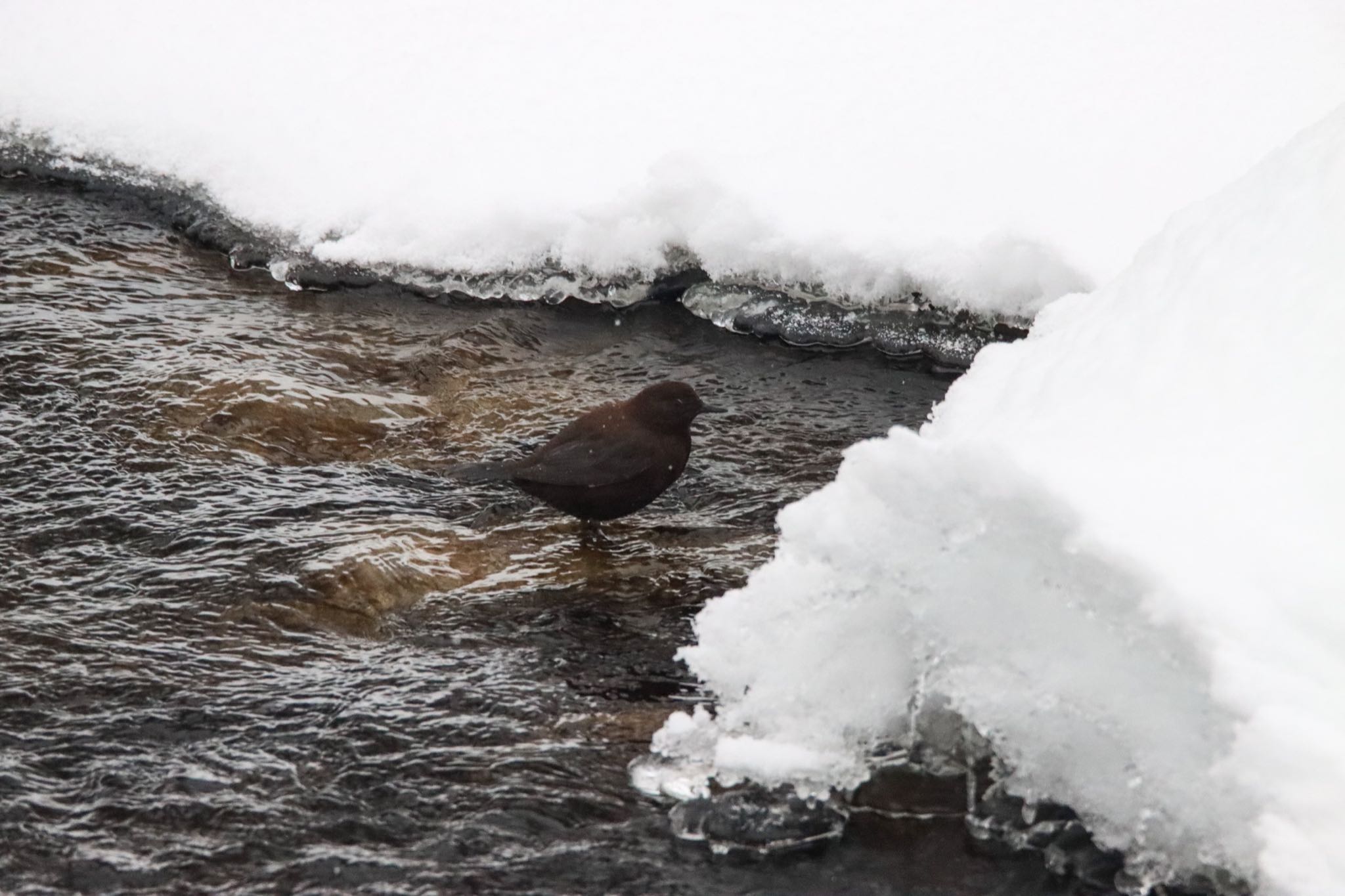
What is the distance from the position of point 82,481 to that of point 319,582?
108cm

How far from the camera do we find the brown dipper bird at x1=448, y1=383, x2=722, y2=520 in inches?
175

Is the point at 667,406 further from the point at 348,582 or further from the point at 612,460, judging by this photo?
the point at 348,582

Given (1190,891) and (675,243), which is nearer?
(1190,891)

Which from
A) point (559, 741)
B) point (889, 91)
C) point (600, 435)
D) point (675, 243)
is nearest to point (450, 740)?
point (559, 741)

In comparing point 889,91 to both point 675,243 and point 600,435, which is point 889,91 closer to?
point 675,243

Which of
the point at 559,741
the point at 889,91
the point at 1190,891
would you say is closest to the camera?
the point at 1190,891

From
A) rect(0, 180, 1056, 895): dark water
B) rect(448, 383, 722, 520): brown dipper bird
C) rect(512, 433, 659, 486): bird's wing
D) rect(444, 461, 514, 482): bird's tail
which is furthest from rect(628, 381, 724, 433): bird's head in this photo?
rect(444, 461, 514, 482): bird's tail

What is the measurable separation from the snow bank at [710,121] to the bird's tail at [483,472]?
5.53ft

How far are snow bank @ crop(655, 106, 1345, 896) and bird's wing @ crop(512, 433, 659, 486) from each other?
1301 mm

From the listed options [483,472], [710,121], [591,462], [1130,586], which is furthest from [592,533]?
[710,121]

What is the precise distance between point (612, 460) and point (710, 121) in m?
2.93

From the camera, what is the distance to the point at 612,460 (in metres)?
4.46

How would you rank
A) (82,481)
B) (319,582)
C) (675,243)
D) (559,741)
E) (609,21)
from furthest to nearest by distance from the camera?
(609,21), (675,243), (82,481), (319,582), (559,741)

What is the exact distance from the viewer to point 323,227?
6.42 m
